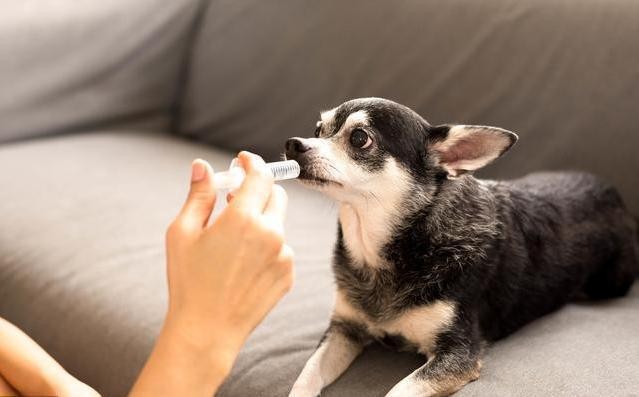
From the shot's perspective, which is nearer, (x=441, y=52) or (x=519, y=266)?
(x=519, y=266)

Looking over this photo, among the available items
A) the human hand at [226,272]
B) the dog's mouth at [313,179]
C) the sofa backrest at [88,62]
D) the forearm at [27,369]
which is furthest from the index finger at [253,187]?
the sofa backrest at [88,62]

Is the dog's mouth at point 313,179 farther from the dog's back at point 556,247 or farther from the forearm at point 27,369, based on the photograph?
the forearm at point 27,369

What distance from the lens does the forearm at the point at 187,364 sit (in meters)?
0.91

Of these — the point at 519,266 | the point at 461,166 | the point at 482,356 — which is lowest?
the point at 482,356

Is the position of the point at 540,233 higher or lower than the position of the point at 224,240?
lower

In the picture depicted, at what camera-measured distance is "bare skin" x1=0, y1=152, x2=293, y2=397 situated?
0.90 metres

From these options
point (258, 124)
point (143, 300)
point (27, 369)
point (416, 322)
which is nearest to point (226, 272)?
point (27, 369)

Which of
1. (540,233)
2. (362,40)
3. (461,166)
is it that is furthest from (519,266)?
(362,40)

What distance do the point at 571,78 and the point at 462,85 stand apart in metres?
0.29

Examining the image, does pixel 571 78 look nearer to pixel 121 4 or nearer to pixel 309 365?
pixel 309 365

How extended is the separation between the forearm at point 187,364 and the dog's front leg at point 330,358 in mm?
477

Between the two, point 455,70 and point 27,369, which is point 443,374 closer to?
point 27,369

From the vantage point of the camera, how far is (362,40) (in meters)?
2.26

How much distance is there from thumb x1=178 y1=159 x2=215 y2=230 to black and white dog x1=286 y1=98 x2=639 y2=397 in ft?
1.37
